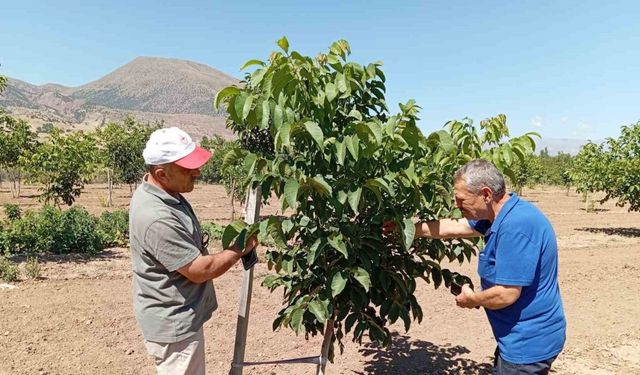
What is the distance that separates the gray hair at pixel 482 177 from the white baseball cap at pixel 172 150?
1.37 m

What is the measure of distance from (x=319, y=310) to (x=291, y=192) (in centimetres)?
74

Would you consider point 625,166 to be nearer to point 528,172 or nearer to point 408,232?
point 408,232

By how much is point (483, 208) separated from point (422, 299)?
5163 mm

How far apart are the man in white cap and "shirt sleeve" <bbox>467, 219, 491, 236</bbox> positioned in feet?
4.34

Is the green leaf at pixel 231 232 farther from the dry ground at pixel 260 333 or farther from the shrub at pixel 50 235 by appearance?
the shrub at pixel 50 235

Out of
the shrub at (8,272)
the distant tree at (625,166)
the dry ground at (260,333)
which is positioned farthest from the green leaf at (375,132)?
the distant tree at (625,166)

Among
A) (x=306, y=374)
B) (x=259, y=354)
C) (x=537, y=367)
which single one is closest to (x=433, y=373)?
(x=306, y=374)

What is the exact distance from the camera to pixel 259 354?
16.4 ft

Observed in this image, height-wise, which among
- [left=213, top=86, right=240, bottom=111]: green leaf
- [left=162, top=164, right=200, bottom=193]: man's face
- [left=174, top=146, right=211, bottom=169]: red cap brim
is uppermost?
[left=213, top=86, right=240, bottom=111]: green leaf

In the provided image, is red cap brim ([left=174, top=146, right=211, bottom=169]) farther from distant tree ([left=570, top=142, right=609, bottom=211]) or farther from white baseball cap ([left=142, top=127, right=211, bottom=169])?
distant tree ([left=570, top=142, right=609, bottom=211])

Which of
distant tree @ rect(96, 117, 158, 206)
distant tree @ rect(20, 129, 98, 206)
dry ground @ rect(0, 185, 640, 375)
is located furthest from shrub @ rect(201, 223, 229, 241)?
distant tree @ rect(96, 117, 158, 206)

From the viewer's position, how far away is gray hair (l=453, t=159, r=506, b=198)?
2352mm

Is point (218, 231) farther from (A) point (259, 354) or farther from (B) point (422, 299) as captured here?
(A) point (259, 354)

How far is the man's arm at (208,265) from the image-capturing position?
2199 millimetres
